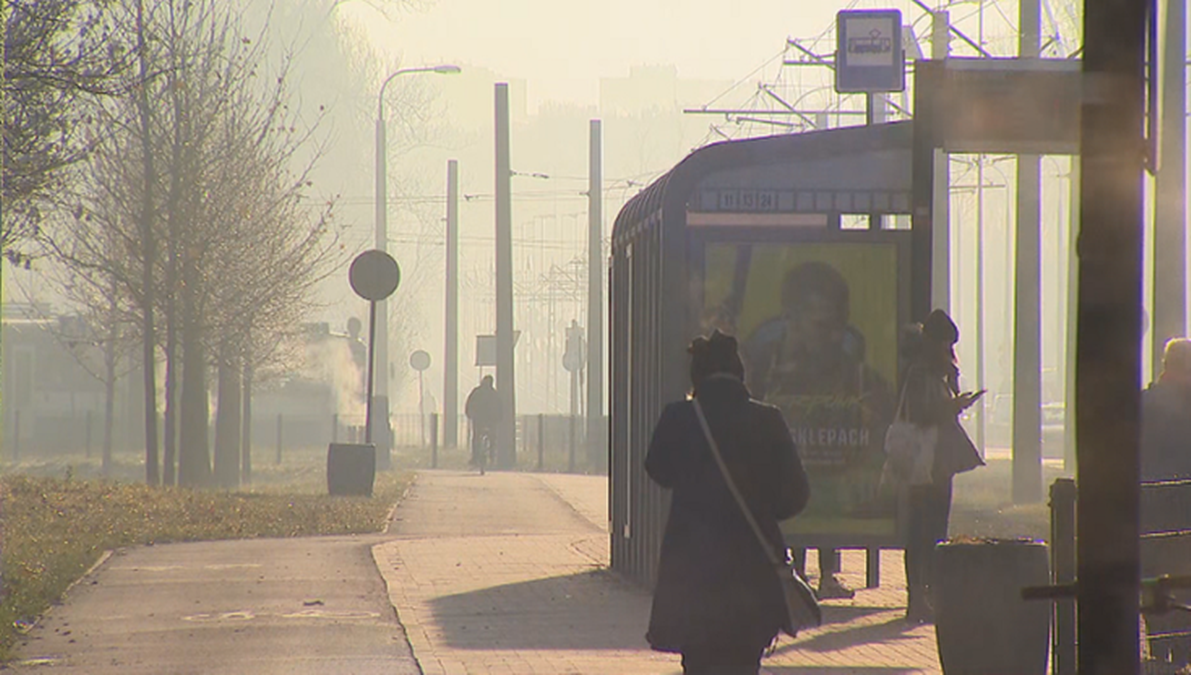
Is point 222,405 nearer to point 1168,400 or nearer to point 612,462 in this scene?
point 612,462

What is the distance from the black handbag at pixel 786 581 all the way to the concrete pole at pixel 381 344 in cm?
3617

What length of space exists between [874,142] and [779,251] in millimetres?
941

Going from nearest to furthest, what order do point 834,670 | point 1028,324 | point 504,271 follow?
1. point 834,670
2. point 1028,324
3. point 504,271

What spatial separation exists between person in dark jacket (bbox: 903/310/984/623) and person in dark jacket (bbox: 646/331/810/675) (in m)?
4.80

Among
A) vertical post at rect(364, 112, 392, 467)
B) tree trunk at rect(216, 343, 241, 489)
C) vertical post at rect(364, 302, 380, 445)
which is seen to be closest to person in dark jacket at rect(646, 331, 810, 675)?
vertical post at rect(364, 302, 380, 445)

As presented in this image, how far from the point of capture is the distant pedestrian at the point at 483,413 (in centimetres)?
4406

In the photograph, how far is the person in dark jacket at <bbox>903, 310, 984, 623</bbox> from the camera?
1192 centimetres

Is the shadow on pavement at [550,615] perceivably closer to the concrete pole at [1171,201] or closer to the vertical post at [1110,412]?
the vertical post at [1110,412]

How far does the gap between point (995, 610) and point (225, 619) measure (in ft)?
19.5

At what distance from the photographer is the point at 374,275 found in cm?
2609

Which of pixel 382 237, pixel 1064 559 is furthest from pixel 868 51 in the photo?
pixel 382 237

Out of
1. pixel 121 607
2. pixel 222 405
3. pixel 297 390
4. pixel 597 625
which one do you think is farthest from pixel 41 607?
pixel 297 390

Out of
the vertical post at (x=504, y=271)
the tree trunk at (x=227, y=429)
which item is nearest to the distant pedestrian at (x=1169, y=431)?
the tree trunk at (x=227, y=429)

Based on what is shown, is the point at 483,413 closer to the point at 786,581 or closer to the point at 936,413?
the point at 936,413
